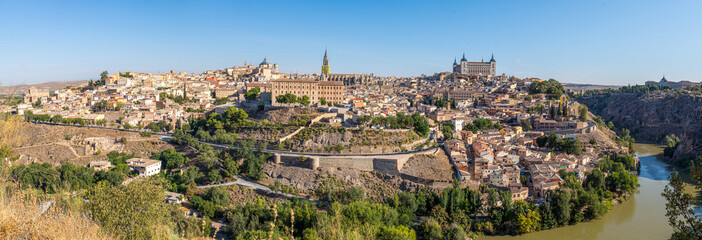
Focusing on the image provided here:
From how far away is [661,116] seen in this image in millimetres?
32938

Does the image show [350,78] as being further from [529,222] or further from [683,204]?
[683,204]

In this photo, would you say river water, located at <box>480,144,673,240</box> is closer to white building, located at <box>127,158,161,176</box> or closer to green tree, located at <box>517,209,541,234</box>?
green tree, located at <box>517,209,541,234</box>

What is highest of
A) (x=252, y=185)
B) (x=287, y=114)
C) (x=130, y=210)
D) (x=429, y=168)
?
(x=130, y=210)

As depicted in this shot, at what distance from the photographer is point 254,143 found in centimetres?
1964

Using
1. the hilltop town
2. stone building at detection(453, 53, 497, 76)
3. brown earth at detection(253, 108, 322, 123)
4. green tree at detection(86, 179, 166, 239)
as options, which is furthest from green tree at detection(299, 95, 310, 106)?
stone building at detection(453, 53, 497, 76)

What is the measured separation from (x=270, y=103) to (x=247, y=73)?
22.0 metres

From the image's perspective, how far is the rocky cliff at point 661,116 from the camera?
24.1 meters

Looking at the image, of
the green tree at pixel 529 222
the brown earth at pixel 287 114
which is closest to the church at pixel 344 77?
the brown earth at pixel 287 114

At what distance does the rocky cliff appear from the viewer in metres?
24.1

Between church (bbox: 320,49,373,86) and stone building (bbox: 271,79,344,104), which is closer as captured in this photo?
stone building (bbox: 271,79,344,104)

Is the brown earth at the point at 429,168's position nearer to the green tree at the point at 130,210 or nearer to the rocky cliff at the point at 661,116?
the green tree at the point at 130,210

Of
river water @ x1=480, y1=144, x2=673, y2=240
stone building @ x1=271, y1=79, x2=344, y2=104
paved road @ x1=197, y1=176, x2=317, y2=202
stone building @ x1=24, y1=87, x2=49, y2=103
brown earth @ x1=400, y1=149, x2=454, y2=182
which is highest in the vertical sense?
stone building @ x1=271, y1=79, x2=344, y2=104

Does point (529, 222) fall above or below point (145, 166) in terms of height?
below

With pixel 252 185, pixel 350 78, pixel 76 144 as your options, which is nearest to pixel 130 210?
pixel 252 185
